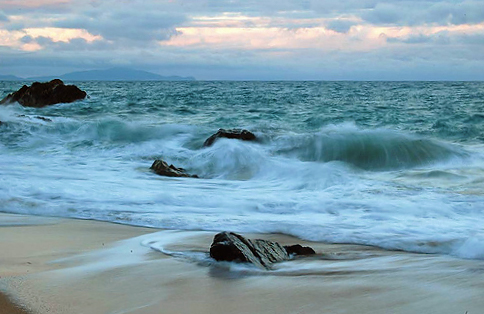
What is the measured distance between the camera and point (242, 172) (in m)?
8.95

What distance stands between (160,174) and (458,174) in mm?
4594

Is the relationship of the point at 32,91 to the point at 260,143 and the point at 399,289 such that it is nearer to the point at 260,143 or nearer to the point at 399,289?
the point at 260,143

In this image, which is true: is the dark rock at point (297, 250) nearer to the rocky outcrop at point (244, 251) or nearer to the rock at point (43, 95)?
the rocky outcrop at point (244, 251)

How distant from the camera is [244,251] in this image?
11.4ft

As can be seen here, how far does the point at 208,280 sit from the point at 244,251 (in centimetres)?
35

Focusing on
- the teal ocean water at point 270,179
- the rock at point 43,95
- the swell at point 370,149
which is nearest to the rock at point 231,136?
the teal ocean water at point 270,179

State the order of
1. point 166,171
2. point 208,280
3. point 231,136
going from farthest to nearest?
point 231,136, point 166,171, point 208,280

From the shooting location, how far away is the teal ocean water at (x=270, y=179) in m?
5.05

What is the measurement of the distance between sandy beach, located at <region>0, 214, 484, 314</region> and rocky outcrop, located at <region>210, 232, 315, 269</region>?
0.06 meters

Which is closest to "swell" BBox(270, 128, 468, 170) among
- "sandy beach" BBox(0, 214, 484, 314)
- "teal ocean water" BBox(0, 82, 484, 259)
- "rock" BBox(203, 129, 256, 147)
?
"teal ocean water" BBox(0, 82, 484, 259)

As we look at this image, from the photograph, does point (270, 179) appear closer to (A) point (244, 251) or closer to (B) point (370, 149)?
(B) point (370, 149)

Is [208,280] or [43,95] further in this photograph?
[43,95]

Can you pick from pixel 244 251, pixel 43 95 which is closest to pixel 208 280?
pixel 244 251

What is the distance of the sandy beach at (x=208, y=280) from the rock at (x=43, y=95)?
2018cm
